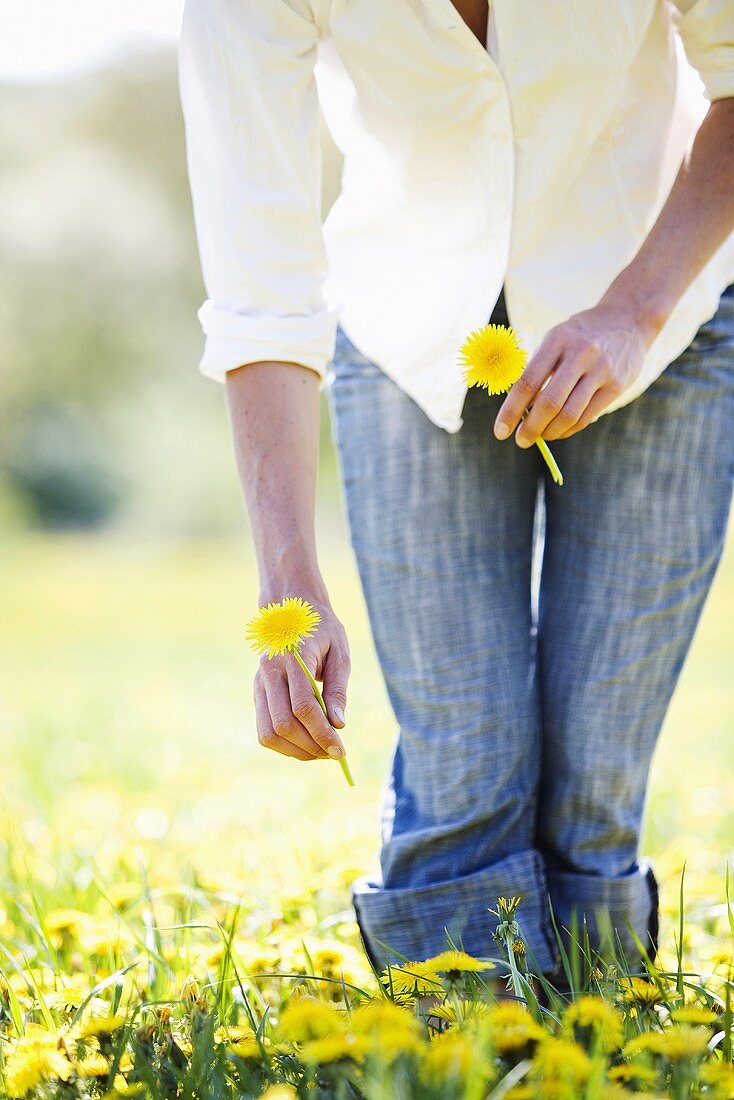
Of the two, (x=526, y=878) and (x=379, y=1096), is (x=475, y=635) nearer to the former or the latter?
(x=526, y=878)

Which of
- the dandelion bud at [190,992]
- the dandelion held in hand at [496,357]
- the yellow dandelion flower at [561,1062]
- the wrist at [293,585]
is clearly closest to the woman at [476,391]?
the wrist at [293,585]

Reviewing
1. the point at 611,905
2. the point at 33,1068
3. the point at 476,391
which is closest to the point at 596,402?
the point at 476,391

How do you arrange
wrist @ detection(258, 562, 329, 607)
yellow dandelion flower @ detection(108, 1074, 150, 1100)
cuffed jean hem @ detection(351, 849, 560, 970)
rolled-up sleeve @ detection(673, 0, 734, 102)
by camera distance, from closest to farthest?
yellow dandelion flower @ detection(108, 1074, 150, 1100) → wrist @ detection(258, 562, 329, 607) → rolled-up sleeve @ detection(673, 0, 734, 102) → cuffed jean hem @ detection(351, 849, 560, 970)

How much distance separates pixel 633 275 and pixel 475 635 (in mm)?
498

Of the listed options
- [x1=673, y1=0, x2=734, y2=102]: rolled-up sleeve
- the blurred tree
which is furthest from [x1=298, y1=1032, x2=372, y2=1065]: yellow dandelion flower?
the blurred tree

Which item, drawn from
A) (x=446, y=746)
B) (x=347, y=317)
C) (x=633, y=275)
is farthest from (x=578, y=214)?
(x=446, y=746)

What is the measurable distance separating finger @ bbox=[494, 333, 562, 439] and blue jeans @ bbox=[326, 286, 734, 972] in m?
0.37

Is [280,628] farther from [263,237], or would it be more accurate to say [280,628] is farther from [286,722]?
[263,237]

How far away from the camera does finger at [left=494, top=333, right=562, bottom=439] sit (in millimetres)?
1036

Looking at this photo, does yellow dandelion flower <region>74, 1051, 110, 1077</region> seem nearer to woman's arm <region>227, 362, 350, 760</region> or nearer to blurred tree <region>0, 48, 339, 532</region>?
woman's arm <region>227, 362, 350, 760</region>

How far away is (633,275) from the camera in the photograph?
1.16 meters

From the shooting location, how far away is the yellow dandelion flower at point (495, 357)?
1.05m

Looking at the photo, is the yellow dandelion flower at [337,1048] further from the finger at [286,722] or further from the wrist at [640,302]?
the wrist at [640,302]

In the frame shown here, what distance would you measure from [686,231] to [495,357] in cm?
31
